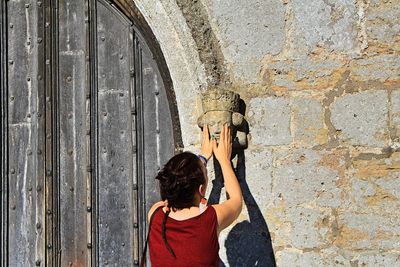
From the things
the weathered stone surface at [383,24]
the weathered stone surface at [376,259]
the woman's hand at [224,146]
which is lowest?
the weathered stone surface at [376,259]

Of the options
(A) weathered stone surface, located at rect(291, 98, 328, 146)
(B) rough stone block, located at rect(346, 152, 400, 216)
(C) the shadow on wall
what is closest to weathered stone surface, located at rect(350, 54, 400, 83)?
(A) weathered stone surface, located at rect(291, 98, 328, 146)

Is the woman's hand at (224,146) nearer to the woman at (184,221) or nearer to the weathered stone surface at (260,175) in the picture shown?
the weathered stone surface at (260,175)

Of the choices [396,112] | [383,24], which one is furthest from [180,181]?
[383,24]

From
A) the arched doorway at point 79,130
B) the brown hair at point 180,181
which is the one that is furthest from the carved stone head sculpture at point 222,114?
the brown hair at point 180,181

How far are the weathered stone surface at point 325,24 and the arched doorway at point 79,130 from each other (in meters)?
0.69

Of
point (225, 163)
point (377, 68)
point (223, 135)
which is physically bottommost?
point (225, 163)

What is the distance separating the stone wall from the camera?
3379 mm

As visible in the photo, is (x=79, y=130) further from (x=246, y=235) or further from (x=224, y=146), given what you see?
(x=246, y=235)

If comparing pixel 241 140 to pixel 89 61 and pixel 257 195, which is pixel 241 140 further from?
pixel 89 61

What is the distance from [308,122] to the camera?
3.48 metres

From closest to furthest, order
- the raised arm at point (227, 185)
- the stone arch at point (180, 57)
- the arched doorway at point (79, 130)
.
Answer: the raised arm at point (227, 185) < the stone arch at point (180, 57) < the arched doorway at point (79, 130)

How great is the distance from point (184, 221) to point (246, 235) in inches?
A: 25.0

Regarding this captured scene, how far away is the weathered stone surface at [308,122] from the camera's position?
346cm

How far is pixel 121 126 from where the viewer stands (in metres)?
3.96
